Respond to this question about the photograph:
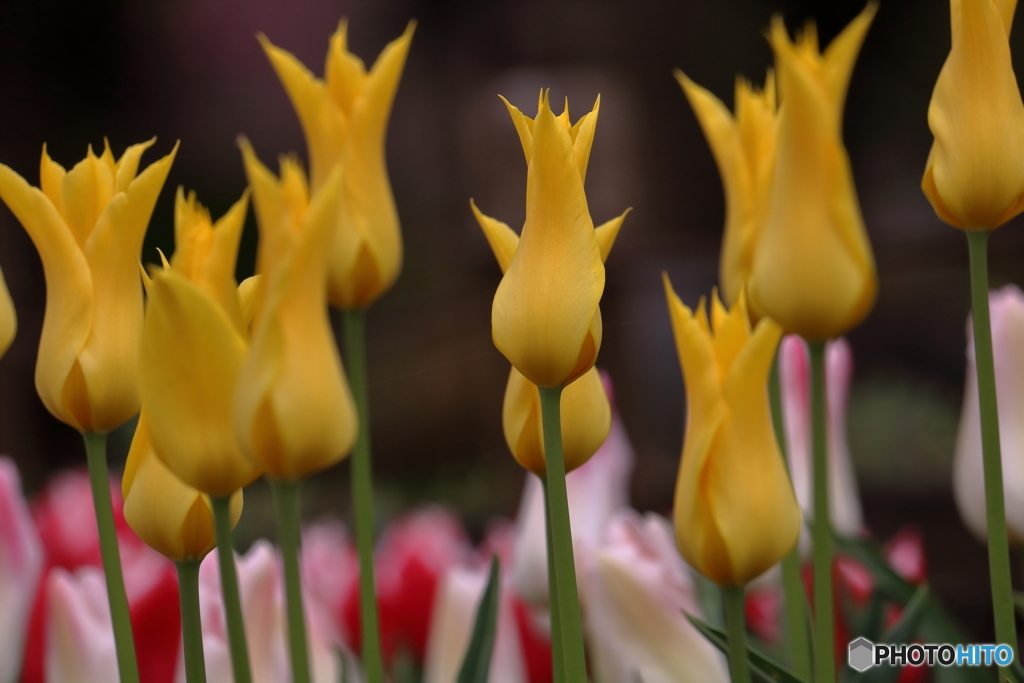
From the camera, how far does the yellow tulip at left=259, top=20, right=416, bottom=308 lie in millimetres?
352

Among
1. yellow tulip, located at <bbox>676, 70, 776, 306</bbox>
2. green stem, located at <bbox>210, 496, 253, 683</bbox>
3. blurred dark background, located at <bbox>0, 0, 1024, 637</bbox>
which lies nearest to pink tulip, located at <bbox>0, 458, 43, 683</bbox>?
green stem, located at <bbox>210, 496, 253, 683</bbox>

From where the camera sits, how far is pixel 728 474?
10.3 inches

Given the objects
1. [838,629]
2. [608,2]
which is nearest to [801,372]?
[838,629]

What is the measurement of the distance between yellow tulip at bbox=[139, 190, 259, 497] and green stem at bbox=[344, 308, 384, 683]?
0.46 feet

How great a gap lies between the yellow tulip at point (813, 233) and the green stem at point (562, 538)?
4.5 inches

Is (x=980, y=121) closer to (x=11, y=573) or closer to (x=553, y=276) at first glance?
(x=553, y=276)

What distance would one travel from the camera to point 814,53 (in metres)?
0.35

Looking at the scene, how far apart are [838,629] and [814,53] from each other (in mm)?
296

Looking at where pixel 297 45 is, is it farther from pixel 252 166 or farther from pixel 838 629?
pixel 252 166

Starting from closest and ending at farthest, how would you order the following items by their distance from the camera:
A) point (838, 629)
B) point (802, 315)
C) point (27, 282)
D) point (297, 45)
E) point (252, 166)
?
1. point (252, 166)
2. point (802, 315)
3. point (838, 629)
4. point (27, 282)
5. point (297, 45)

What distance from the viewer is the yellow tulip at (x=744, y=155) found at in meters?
0.37

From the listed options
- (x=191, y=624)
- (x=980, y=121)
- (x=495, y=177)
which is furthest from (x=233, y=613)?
(x=495, y=177)

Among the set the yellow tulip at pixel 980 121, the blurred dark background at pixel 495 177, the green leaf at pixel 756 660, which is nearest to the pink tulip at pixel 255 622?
the green leaf at pixel 756 660

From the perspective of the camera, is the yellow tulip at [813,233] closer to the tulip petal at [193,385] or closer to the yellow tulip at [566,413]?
the yellow tulip at [566,413]
